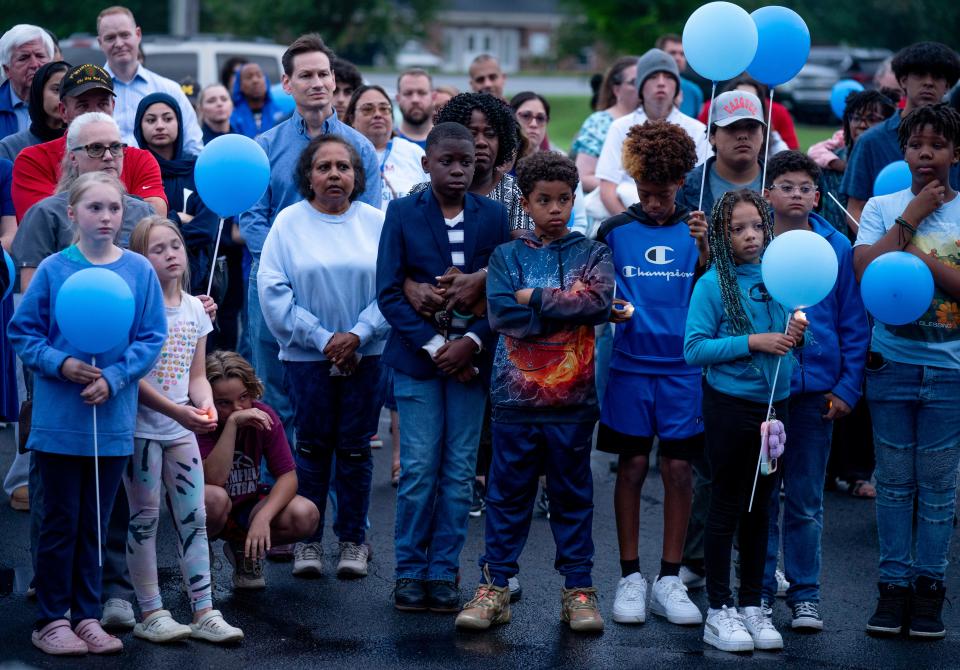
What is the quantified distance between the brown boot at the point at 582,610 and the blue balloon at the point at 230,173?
2.42 m

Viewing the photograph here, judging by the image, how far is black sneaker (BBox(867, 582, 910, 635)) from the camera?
590 centimetres

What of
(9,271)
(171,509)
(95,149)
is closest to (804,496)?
(171,509)

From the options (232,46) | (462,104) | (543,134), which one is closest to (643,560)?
(462,104)

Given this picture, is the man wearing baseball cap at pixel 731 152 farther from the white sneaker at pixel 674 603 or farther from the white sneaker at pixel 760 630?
Answer: the white sneaker at pixel 760 630

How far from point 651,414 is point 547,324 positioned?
0.70 metres

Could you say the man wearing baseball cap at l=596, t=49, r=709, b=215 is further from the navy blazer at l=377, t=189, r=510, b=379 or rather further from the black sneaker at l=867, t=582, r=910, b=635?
the black sneaker at l=867, t=582, r=910, b=635

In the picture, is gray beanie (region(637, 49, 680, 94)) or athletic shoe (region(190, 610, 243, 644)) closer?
athletic shoe (region(190, 610, 243, 644))

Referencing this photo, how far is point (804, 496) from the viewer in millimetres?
6031

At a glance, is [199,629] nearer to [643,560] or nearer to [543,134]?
[643,560]

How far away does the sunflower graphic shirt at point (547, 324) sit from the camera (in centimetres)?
575

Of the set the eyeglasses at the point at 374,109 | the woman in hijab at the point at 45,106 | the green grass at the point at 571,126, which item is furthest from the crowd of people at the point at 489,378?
the green grass at the point at 571,126

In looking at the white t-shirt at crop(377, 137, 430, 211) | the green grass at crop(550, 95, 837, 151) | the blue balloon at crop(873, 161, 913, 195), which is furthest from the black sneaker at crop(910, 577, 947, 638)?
the green grass at crop(550, 95, 837, 151)

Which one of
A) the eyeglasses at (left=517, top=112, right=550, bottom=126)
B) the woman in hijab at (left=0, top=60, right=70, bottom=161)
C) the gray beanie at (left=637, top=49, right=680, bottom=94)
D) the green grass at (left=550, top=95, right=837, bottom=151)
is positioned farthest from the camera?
the green grass at (left=550, top=95, right=837, bottom=151)

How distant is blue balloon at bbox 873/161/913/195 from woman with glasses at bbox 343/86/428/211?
10.6 feet
